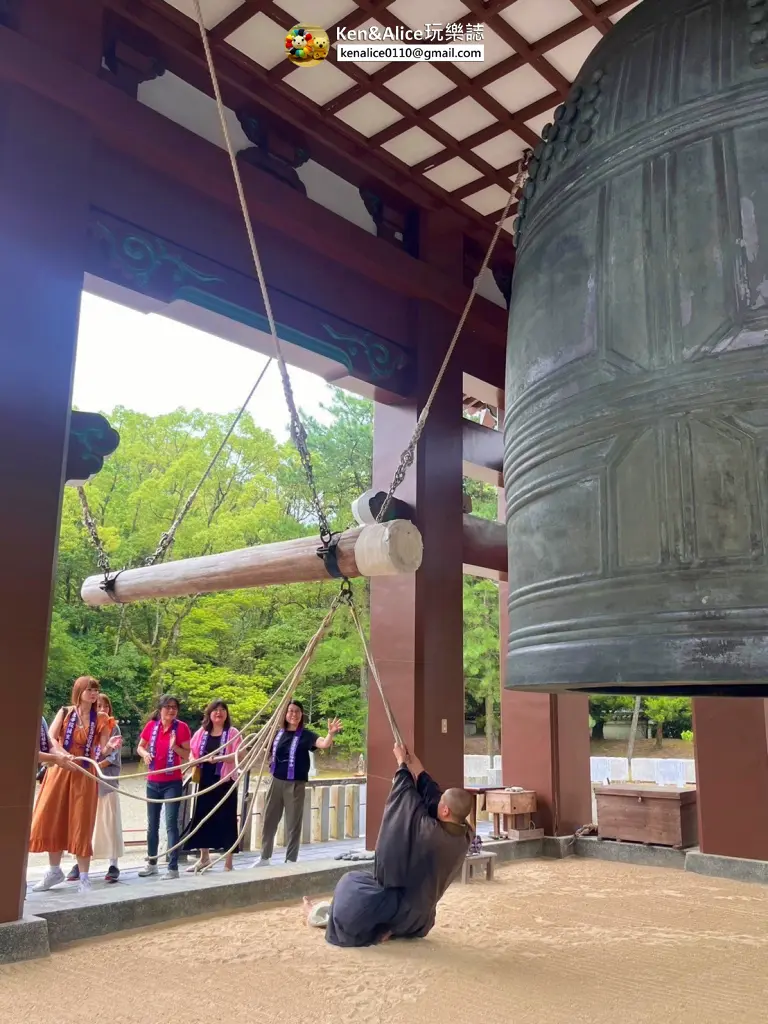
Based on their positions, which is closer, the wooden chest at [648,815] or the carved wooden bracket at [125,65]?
the carved wooden bracket at [125,65]

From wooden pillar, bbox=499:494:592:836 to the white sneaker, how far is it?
4.28m

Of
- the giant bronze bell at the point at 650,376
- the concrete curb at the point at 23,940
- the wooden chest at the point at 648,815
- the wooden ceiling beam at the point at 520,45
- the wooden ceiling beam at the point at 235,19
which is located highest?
the wooden ceiling beam at the point at 235,19

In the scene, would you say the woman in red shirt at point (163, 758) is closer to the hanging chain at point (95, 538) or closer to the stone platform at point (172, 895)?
the stone platform at point (172, 895)

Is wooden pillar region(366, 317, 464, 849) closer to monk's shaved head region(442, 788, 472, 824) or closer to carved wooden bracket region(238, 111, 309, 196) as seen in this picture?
carved wooden bracket region(238, 111, 309, 196)

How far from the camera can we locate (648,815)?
24.5 feet

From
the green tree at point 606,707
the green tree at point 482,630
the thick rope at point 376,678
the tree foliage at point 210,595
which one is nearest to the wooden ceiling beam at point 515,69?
the thick rope at point 376,678

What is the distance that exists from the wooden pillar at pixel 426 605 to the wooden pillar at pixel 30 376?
2.95 m

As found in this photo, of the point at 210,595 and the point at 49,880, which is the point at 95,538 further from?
the point at 210,595

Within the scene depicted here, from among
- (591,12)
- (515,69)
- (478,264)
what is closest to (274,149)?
(515,69)

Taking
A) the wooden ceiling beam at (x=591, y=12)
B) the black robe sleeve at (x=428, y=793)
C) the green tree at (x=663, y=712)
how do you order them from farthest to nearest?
the green tree at (x=663, y=712)
the wooden ceiling beam at (x=591, y=12)
the black robe sleeve at (x=428, y=793)

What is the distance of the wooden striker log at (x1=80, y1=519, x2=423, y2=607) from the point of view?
14.8 ft

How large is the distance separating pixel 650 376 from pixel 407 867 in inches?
128

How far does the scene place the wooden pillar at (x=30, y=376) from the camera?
4309mm

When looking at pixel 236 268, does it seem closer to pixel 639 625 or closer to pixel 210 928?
pixel 210 928
